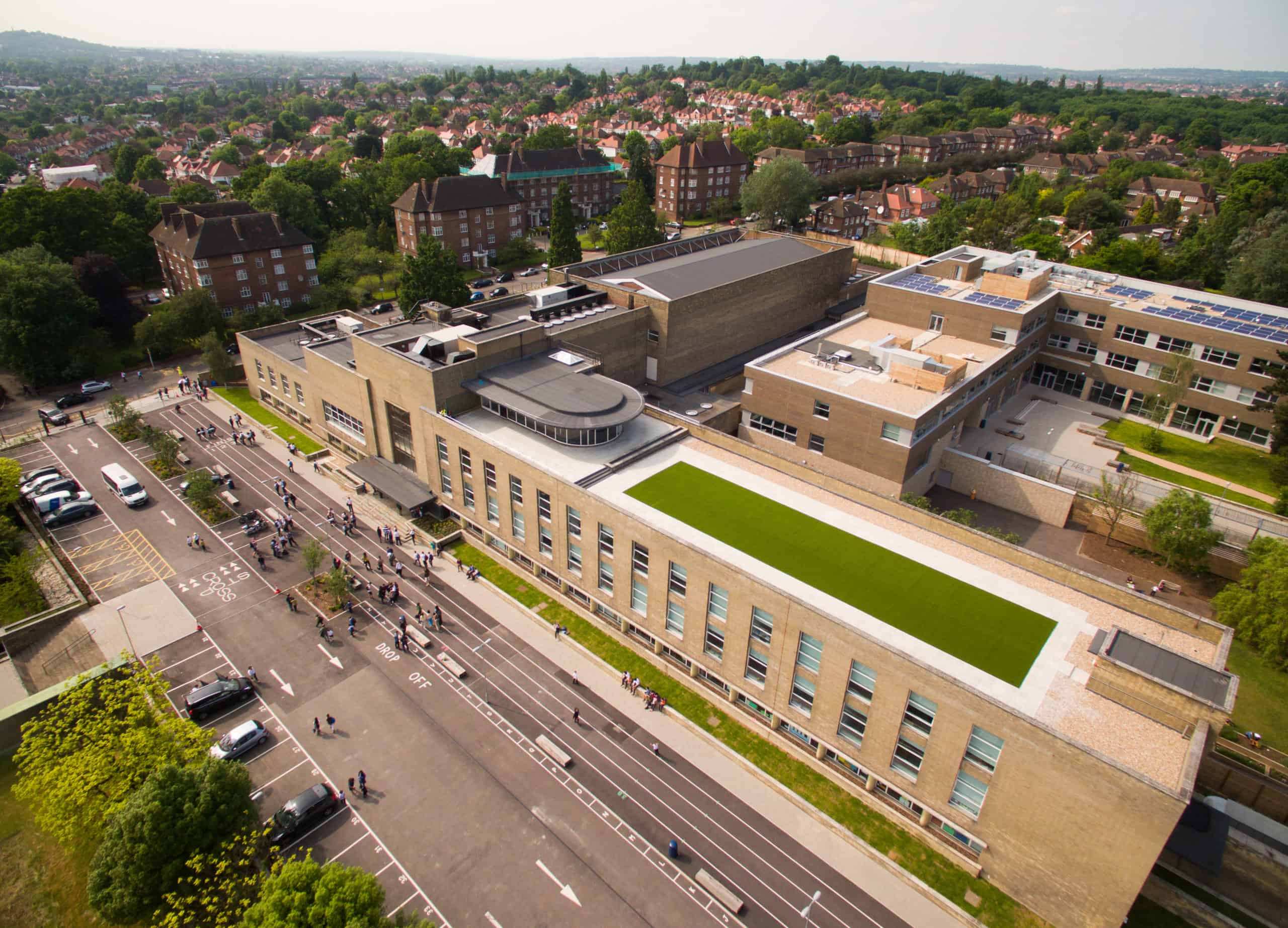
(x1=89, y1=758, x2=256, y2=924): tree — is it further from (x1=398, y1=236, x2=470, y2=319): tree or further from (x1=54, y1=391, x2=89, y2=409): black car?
(x1=398, y1=236, x2=470, y2=319): tree

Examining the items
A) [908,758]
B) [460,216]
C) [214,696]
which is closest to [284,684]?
[214,696]

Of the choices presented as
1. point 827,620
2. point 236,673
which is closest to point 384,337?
point 236,673

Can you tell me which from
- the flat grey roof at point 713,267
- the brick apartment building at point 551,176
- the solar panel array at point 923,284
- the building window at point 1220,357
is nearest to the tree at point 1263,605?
the building window at point 1220,357

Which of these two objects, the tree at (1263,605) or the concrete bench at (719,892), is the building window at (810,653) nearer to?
the concrete bench at (719,892)

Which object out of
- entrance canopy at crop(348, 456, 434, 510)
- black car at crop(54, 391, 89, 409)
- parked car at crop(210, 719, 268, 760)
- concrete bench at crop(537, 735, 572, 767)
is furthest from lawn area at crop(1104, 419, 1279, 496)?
black car at crop(54, 391, 89, 409)

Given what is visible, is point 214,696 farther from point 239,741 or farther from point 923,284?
point 923,284

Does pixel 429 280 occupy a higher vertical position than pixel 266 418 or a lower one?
higher

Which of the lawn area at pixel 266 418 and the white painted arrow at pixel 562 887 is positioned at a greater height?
the lawn area at pixel 266 418
